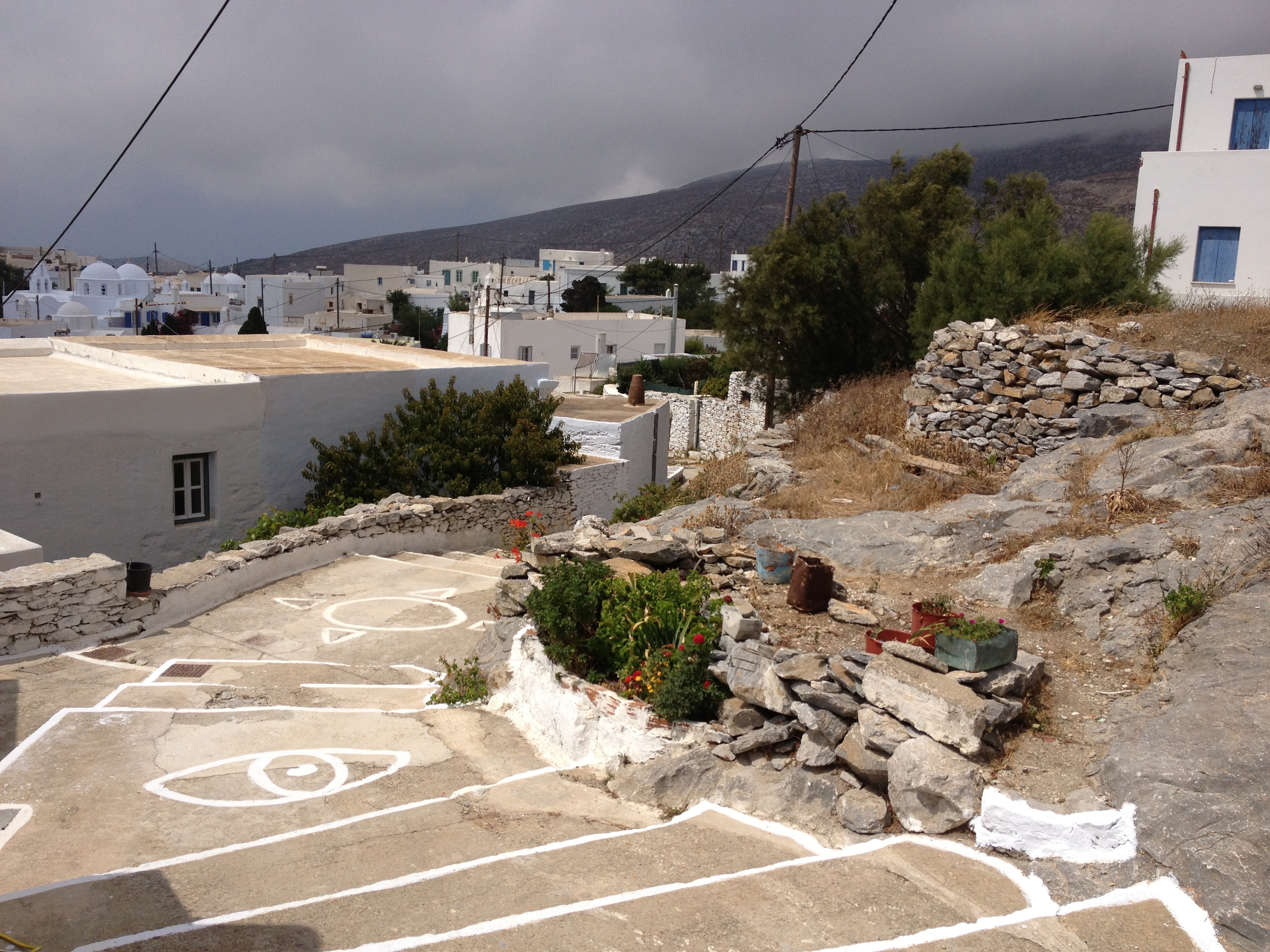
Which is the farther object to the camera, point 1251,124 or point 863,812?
point 1251,124

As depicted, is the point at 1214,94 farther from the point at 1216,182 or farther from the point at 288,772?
the point at 288,772

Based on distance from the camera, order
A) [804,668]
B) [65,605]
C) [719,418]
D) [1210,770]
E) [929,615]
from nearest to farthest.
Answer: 1. [1210,770]
2. [804,668]
3. [929,615]
4. [65,605]
5. [719,418]

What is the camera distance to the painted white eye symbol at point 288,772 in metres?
7.10

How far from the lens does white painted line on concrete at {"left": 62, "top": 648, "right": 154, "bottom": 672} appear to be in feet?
32.5

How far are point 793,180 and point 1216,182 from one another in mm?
10175

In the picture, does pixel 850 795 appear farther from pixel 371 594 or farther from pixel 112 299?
pixel 112 299

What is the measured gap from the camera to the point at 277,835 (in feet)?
21.4

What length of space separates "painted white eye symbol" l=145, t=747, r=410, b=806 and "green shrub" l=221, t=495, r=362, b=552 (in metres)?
6.17

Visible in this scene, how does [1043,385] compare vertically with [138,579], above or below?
above

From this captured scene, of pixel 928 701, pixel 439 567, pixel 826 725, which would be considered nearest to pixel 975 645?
pixel 928 701

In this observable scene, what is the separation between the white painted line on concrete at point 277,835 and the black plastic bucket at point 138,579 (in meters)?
2.86

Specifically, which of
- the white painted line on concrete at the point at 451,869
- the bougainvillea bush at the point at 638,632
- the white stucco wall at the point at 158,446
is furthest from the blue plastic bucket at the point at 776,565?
the white stucco wall at the point at 158,446

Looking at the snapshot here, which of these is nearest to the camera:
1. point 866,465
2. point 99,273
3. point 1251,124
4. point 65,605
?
point 65,605

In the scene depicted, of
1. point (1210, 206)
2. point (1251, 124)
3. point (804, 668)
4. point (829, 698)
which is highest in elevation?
point (1251, 124)
